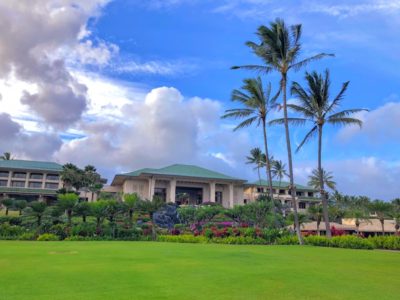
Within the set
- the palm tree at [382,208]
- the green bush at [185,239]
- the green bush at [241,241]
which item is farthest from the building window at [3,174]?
the palm tree at [382,208]

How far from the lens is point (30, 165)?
205 feet

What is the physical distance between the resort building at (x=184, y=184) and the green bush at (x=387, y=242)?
114 ft

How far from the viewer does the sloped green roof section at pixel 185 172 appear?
175ft

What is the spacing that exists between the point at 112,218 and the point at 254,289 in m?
22.8

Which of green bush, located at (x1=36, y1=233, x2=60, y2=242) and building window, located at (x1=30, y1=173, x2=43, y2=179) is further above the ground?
building window, located at (x1=30, y1=173, x2=43, y2=179)

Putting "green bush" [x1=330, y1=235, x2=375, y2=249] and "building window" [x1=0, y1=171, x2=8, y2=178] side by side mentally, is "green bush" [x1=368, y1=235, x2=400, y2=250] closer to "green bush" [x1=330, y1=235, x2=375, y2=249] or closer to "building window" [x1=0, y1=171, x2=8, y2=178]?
"green bush" [x1=330, y1=235, x2=375, y2=249]

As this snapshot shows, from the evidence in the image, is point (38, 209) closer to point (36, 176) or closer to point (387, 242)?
point (387, 242)

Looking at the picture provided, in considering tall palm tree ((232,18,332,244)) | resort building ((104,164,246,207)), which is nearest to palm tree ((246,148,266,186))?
resort building ((104,164,246,207))

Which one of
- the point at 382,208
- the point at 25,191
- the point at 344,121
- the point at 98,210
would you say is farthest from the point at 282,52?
Answer: the point at 25,191

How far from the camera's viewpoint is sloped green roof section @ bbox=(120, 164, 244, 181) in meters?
53.3

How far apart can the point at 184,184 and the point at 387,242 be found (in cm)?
3875

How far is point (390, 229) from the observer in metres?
49.5

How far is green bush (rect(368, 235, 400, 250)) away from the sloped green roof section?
3473 centimetres

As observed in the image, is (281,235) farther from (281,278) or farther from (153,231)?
(281,278)
